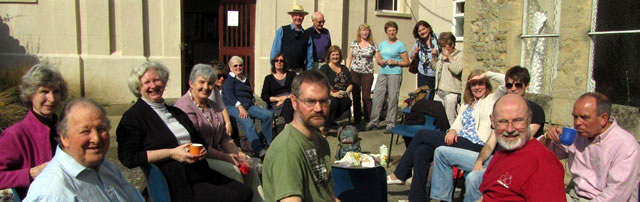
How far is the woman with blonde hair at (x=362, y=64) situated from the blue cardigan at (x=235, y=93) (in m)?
1.95

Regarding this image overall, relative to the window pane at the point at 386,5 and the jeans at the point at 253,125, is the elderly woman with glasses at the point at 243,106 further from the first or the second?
the window pane at the point at 386,5

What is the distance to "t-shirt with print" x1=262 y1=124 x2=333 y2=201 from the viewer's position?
8.31ft

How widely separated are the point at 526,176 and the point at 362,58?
5.70 m

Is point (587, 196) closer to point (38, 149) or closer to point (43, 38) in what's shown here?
point (38, 149)

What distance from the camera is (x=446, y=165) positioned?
15.3ft

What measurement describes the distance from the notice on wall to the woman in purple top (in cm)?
789

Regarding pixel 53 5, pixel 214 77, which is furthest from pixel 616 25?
pixel 53 5

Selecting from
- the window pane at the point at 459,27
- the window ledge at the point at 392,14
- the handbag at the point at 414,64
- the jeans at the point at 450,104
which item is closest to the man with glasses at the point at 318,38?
the handbag at the point at 414,64

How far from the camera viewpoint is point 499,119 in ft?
10.6

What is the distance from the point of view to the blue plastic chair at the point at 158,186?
11.3 feet

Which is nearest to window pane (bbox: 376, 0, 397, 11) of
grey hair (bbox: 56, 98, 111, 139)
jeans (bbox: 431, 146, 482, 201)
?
jeans (bbox: 431, 146, 482, 201)

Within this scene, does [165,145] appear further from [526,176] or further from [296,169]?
[526,176]

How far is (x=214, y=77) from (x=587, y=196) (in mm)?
2979

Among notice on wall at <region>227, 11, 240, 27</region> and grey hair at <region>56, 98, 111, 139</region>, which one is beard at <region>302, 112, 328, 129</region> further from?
notice on wall at <region>227, 11, 240, 27</region>
